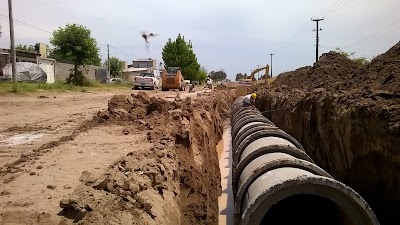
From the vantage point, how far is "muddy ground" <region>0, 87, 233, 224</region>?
367cm

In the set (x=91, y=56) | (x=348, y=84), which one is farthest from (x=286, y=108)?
(x=91, y=56)

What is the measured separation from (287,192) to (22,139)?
5518 mm

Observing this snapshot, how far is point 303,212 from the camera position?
18.5 ft

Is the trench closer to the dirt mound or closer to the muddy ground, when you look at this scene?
the muddy ground

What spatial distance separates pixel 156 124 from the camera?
27.9 ft

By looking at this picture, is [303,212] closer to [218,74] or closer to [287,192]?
[287,192]

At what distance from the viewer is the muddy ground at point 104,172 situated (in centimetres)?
367

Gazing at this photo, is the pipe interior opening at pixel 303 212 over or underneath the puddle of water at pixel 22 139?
underneath

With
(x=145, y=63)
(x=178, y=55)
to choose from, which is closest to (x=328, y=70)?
(x=178, y=55)

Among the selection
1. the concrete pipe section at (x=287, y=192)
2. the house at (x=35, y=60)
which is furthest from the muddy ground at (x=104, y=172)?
the house at (x=35, y=60)

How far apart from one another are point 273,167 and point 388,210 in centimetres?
147

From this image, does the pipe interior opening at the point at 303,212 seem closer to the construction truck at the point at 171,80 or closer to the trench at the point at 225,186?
the trench at the point at 225,186

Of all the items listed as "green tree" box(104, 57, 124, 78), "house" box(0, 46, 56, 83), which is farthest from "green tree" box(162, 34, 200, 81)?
"house" box(0, 46, 56, 83)

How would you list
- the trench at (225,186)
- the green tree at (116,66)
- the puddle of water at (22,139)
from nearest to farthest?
1. the puddle of water at (22,139)
2. the trench at (225,186)
3. the green tree at (116,66)
